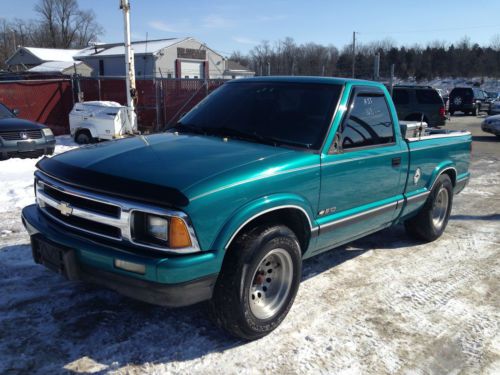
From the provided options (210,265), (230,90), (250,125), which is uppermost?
(230,90)

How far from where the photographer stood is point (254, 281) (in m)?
3.34

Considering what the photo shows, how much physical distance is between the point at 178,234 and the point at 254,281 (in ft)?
2.74

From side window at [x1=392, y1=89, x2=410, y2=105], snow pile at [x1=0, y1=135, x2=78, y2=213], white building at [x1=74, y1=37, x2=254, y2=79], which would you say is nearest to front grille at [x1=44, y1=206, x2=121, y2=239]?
snow pile at [x1=0, y1=135, x2=78, y2=213]

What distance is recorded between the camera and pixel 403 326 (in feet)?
12.0

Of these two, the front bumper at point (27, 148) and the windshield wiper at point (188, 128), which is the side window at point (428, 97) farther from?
the windshield wiper at point (188, 128)

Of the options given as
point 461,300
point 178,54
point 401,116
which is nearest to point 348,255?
point 461,300

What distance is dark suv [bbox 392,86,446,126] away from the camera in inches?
691

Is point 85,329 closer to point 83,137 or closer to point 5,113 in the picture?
point 5,113

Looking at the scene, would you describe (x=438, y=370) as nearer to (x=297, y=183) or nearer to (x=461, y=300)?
(x=461, y=300)

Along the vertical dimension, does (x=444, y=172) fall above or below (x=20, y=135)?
below

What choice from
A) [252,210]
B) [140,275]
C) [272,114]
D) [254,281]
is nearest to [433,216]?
[272,114]

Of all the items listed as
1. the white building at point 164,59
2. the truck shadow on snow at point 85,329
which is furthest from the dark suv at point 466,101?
the truck shadow on snow at point 85,329

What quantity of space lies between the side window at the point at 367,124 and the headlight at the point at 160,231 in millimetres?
1770

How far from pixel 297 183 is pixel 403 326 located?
1.44m
